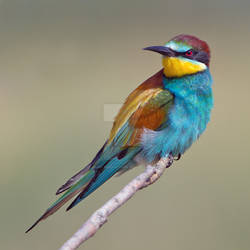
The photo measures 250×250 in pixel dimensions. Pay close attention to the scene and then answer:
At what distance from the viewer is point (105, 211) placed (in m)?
1.27

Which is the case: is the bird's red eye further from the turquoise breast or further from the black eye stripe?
the turquoise breast

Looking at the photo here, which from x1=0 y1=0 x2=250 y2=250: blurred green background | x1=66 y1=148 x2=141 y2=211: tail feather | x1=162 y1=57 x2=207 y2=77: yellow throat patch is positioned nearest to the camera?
x1=66 y1=148 x2=141 y2=211: tail feather

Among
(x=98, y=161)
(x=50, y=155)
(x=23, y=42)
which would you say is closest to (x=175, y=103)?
(x=98, y=161)

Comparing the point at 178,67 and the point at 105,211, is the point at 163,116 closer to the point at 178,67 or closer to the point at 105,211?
the point at 178,67

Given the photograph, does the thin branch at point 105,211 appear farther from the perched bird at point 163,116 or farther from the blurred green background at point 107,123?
the blurred green background at point 107,123

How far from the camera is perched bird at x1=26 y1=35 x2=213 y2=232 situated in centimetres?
207

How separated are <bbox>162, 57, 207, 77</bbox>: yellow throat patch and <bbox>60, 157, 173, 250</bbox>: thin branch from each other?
0.55m

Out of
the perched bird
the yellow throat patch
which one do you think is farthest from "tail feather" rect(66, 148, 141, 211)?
the yellow throat patch

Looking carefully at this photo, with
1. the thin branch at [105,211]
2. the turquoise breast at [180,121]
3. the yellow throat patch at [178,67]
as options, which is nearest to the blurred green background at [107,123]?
the turquoise breast at [180,121]

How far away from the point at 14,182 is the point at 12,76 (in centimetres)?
75

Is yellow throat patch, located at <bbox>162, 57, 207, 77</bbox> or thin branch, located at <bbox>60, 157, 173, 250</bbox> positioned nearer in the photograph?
thin branch, located at <bbox>60, 157, 173, 250</bbox>

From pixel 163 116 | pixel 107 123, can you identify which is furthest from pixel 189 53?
pixel 107 123

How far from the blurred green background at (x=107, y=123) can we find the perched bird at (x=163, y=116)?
0.29 metres

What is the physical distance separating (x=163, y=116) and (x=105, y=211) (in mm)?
936
